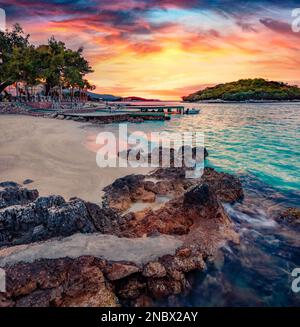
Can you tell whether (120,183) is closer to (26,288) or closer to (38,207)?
(38,207)

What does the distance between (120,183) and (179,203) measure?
2.15m

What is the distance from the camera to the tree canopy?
36875mm

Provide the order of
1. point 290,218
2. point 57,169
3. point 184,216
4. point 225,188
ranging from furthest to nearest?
point 57,169, point 225,188, point 290,218, point 184,216

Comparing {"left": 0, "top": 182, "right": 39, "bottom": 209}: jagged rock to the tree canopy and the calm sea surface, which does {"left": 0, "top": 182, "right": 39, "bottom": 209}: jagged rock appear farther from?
the tree canopy

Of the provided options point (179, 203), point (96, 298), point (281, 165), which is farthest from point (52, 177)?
point (281, 165)

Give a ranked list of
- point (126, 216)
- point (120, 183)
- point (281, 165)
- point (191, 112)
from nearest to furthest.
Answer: point (126, 216), point (120, 183), point (281, 165), point (191, 112)

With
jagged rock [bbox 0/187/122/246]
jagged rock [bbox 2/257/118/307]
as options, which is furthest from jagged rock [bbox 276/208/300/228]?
jagged rock [bbox 2/257/118/307]

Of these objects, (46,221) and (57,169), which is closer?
(46,221)

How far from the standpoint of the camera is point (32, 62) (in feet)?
125

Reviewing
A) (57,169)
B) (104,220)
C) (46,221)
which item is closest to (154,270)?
(104,220)

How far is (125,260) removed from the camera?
4.20m

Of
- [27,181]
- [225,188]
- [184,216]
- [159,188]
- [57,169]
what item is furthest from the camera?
[57,169]

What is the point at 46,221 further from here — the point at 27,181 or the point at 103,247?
the point at 27,181

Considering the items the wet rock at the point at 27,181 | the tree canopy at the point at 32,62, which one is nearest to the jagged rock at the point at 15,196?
the wet rock at the point at 27,181
